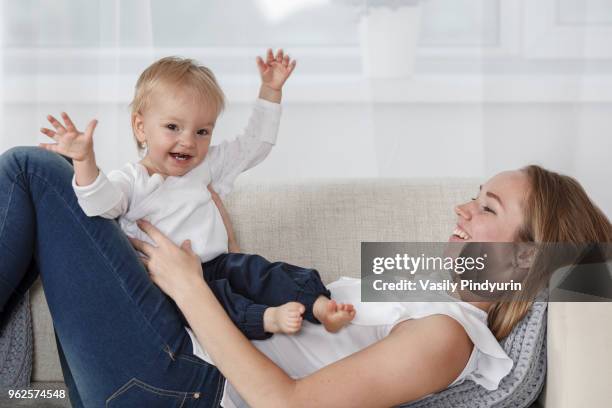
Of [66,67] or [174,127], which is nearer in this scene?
[174,127]

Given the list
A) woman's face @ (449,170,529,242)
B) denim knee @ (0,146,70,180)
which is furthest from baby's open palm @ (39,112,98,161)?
woman's face @ (449,170,529,242)

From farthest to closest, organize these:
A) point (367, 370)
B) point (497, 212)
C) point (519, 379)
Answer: point (497, 212), point (519, 379), point (367, 370)

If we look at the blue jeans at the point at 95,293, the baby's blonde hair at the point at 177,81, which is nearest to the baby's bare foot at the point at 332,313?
the blue jeans at the point at 95,293

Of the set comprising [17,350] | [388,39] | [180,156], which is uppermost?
[388,39]

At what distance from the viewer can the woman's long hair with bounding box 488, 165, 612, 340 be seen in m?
1.50

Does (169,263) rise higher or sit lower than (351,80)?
lower

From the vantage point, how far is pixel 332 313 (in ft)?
4.74

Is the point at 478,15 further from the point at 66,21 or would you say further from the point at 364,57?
the point at 66,21

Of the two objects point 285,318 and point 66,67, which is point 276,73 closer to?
point 285,318

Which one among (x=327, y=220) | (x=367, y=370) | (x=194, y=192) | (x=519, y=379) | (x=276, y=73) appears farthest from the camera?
(x=327, y=220)

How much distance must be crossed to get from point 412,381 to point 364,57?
161 centimetres

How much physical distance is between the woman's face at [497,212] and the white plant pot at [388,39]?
119 cm

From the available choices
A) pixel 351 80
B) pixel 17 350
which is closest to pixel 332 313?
pixel 17 350

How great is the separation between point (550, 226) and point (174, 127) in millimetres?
760
